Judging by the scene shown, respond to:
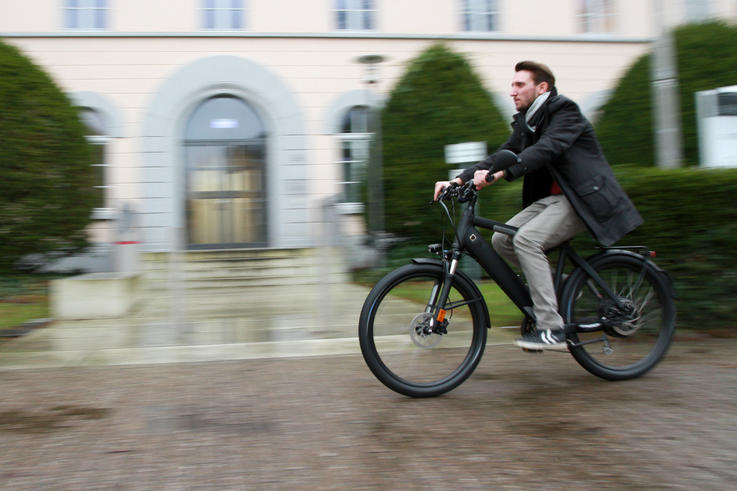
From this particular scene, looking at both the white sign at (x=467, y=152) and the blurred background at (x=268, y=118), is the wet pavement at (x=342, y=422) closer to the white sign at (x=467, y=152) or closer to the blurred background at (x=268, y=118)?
the blurred background at (x=268, y=118)

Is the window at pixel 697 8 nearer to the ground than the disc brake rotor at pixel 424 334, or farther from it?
farther from it

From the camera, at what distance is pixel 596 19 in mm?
13797

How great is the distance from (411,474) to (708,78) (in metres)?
7.23

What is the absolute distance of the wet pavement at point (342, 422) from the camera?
2.48 meters

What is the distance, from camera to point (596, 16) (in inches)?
543

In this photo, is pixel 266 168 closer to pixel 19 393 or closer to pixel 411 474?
pixel 19 393

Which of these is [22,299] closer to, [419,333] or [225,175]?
[225,175]

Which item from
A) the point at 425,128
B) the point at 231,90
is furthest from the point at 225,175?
the point at 425,128

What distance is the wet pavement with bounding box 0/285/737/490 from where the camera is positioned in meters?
2.48

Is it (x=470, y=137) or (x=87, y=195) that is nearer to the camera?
(x=87, y=195)

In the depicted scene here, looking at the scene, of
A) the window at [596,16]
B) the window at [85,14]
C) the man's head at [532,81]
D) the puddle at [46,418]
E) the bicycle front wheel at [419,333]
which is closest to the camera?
the puddle at [46,418]

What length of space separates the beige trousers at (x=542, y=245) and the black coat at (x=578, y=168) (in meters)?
0.10

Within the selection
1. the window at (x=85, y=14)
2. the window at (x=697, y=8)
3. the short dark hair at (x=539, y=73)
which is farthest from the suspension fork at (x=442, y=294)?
the window at (x=697, y=8)

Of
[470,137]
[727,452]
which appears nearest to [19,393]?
[727,452]
